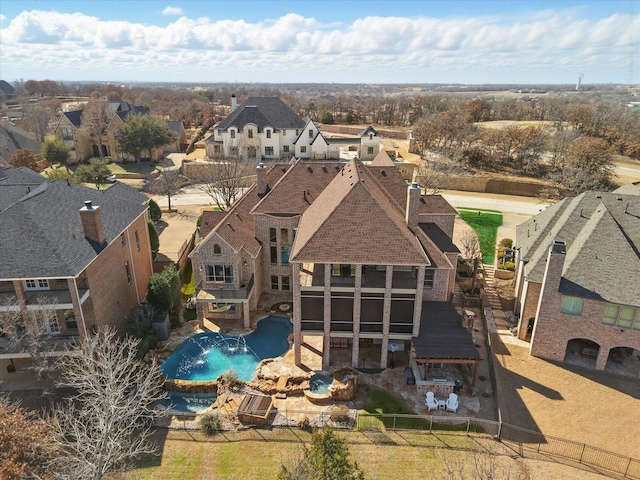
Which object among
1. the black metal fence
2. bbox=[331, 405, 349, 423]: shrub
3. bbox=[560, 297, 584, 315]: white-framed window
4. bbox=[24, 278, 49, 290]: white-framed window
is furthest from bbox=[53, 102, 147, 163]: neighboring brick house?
bbox=[560, 297, 584, 315]: white-framed window

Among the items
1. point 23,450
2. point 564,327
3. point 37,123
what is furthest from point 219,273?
point 37,123

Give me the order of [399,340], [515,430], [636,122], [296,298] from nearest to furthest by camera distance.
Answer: [515,430]
[296,298]
[399,340]
[636,122]

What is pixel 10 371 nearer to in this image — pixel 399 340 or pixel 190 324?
pixel 190 324

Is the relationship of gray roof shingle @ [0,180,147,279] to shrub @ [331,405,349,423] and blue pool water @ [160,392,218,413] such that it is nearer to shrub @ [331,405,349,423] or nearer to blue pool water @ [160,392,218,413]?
blue pool water @ [160,392,218,413]

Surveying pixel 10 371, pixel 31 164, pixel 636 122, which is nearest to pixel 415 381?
pixel 10 371

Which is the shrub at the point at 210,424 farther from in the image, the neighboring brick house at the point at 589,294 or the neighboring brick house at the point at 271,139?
the neighboring brick house at the point at 271,139

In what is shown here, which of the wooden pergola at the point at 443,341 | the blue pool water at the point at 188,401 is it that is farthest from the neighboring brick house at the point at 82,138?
the wooden pergola at the point at 443,341
